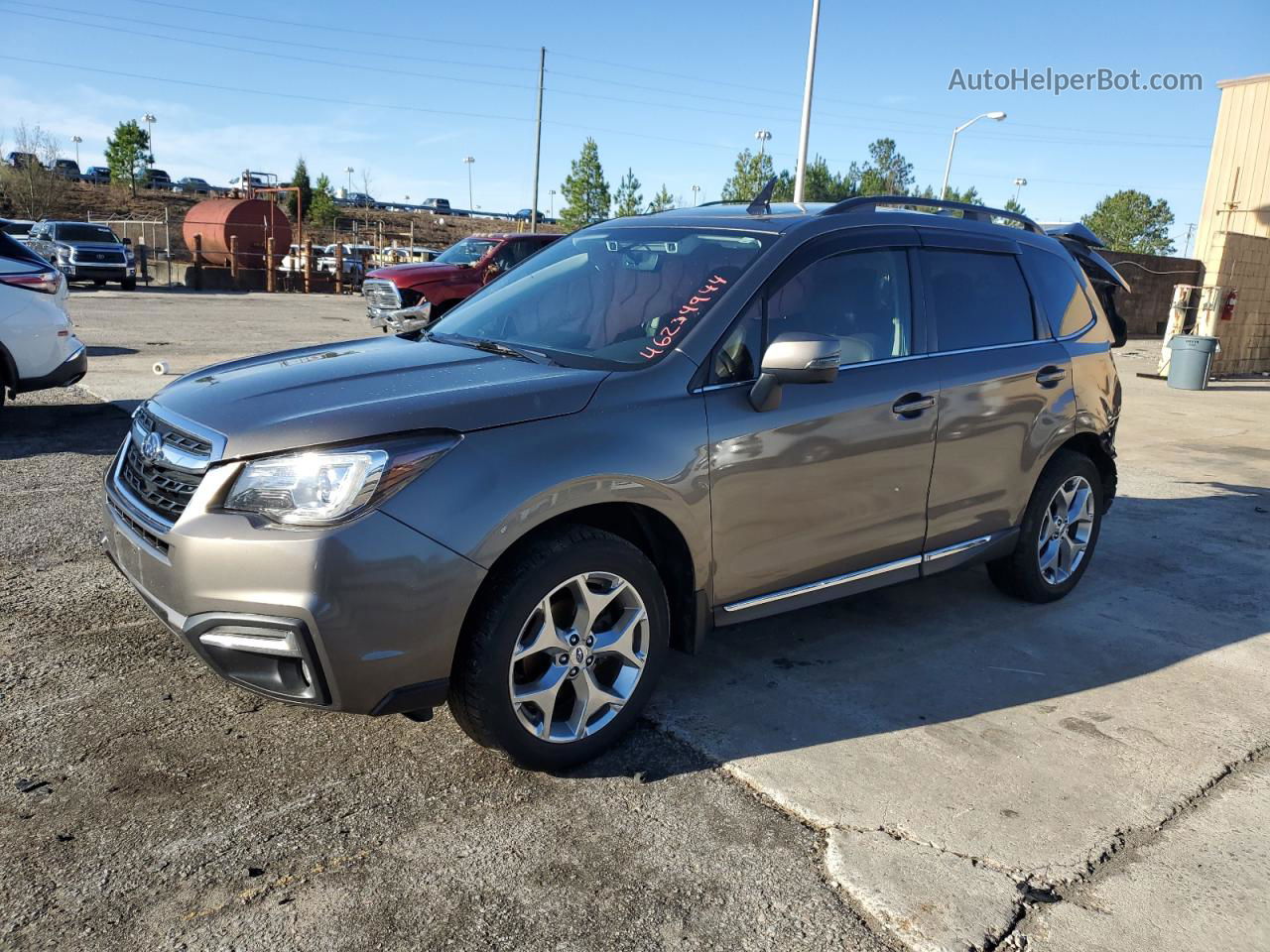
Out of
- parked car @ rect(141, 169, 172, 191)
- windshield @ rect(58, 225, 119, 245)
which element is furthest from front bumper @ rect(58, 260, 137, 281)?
parked car @ rect(141, 169, 172, 191)

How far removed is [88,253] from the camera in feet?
85.4

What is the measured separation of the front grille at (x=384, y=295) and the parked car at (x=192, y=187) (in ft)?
203

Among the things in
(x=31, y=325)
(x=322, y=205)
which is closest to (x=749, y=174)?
(x=322, y=205)

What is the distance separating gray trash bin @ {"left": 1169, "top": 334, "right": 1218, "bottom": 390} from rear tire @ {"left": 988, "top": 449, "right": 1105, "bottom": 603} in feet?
40.8

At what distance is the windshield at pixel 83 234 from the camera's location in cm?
2769

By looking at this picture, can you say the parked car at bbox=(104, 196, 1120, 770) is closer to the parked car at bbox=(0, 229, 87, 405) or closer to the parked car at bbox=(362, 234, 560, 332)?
the parked car at bbox=(0, 229, 87, 405)

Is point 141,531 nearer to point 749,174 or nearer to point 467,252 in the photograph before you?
point 467,252

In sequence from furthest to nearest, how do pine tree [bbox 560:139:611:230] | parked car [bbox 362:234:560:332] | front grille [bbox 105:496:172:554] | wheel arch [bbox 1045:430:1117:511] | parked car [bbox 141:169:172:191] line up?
parked car [bbox 141:169:172:191] → pine tree [bbox 560:139:611:230] → parked car [bbox 362:234:560:332] → wheel arch [bbox 1045:430:1117:511] → front grille [bbox 105:496:172:554]

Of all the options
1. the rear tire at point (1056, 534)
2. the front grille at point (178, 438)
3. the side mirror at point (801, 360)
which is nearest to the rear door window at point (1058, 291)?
the rear tire at point (1056, 534)

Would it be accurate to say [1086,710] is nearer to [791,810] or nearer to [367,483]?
[791,810]

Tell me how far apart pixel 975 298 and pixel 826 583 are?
161 cm

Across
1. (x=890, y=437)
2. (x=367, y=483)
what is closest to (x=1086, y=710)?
(x=890, y=437)

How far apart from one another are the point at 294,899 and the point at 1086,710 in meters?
2.98

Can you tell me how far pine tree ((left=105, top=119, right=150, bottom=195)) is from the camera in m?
63.4
